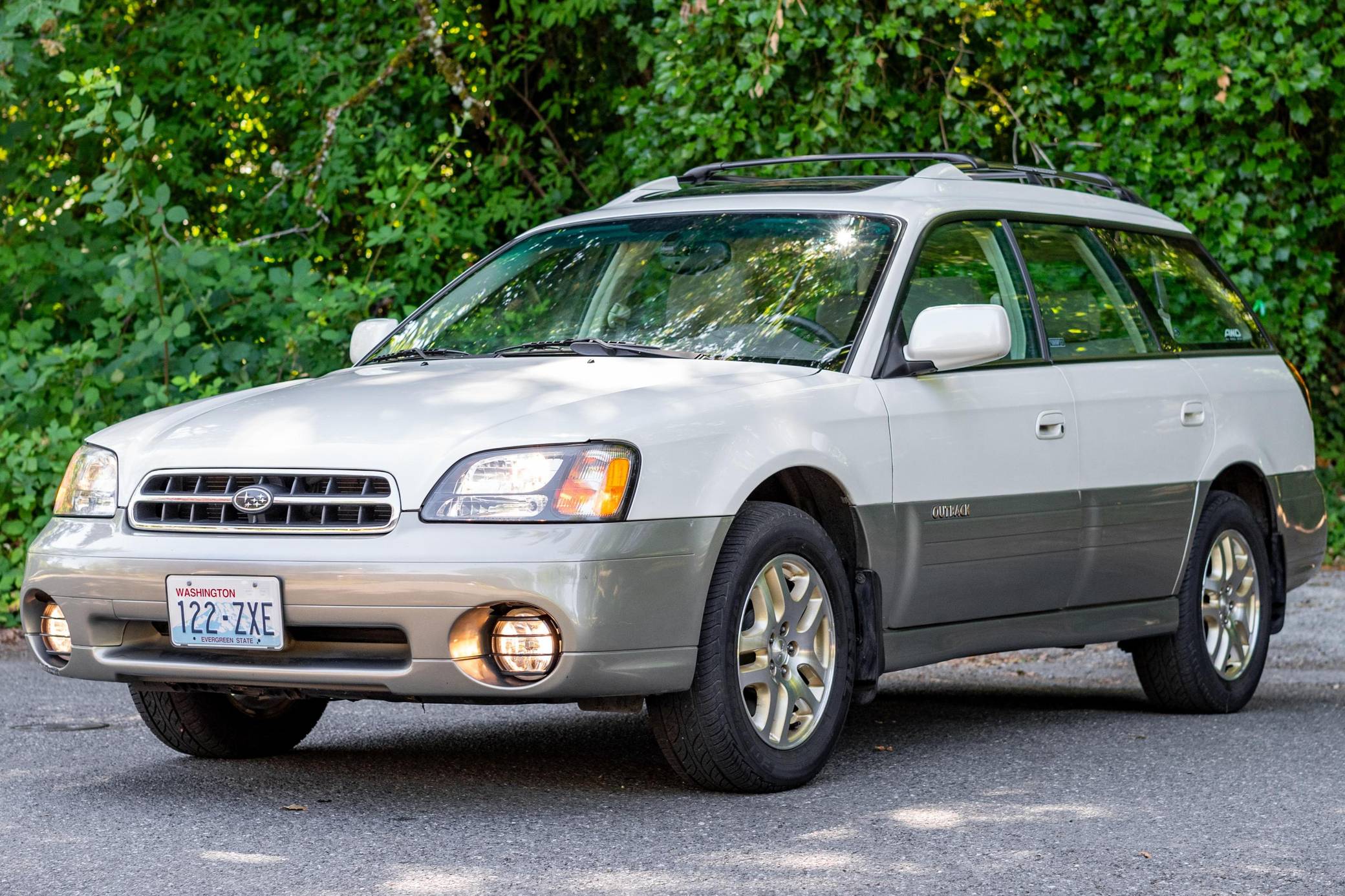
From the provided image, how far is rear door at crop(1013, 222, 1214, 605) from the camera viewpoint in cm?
634

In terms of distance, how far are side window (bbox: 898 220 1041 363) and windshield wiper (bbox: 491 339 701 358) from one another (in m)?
0.76

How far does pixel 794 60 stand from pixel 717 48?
0.59 metres

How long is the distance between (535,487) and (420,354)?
4.79 feet

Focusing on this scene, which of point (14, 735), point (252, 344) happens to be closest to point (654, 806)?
point (14, 735)

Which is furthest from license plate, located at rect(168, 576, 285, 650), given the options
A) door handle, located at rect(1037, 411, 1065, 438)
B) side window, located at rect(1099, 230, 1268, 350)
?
side window, located at rect(1099, 230, 1268, 350)

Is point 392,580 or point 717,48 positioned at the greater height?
point 717,48

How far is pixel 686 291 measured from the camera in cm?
584

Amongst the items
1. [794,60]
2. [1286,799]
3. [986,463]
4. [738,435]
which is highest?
[794,60]

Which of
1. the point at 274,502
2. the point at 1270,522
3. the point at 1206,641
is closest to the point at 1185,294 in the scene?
the point at 1270,522

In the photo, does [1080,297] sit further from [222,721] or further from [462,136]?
[462,136]

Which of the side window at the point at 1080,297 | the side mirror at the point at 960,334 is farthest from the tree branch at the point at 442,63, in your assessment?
the side mirror at the point at 960,334

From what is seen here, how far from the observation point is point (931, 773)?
5.61 metres

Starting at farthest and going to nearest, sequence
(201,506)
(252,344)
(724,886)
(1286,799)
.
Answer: (252,344)
(1286,799)
(201,506)
(724,886)

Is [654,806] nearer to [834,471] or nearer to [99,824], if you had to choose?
[834,471]
